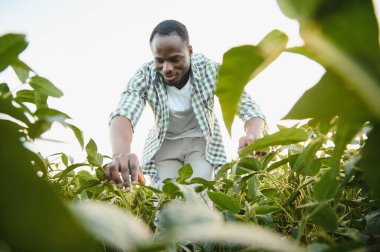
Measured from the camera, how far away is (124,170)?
2.18 ft

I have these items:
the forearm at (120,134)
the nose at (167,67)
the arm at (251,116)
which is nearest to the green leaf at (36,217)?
the forearm at (120,134)

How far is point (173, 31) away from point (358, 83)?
1853 mm

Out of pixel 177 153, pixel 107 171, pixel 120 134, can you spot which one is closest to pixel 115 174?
pixel 107 171

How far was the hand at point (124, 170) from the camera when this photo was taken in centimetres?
58

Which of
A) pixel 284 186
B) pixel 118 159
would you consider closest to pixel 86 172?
pixel 118 159

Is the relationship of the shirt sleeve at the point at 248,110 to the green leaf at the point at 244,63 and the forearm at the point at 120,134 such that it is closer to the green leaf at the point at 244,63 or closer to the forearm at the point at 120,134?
the forearm at the point at 120,134

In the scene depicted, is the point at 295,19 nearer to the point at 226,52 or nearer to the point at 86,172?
the point at 226,52

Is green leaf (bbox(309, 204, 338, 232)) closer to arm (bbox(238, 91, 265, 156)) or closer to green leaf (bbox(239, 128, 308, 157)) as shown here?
green leaf (bbox(239, 128, 308, 157))

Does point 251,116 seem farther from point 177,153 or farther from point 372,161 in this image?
point 372,161

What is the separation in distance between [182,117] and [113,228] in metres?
1.88

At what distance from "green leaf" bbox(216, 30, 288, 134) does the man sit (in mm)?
1341

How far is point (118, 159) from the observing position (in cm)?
65

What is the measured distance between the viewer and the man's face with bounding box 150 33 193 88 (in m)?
1.83

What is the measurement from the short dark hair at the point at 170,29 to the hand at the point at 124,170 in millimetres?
1322
